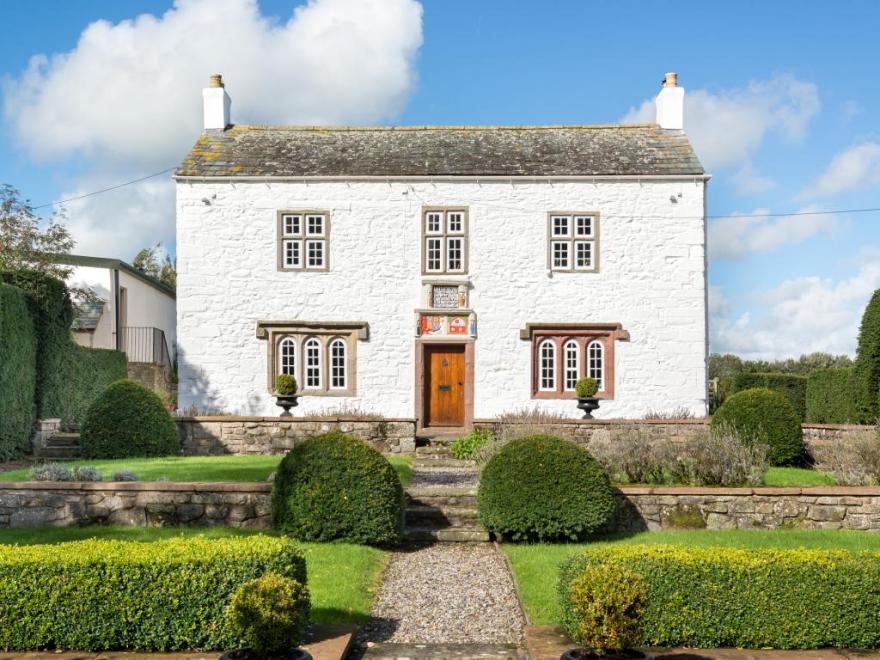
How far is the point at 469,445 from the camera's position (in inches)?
811

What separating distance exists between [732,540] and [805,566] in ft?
11.0

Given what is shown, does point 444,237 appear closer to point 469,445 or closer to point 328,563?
point 469,445

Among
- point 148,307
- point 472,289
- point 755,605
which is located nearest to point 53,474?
point 755,605

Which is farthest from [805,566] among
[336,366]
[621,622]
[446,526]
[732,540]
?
[336,366]

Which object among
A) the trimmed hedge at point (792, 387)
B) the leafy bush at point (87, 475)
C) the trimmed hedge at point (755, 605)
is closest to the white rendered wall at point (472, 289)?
the trimmed hedge at point (792, 387)

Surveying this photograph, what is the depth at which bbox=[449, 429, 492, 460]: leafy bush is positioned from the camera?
796 inches

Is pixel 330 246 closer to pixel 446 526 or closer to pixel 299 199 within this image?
pixel 299 199

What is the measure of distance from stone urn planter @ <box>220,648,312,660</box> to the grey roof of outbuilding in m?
18.8

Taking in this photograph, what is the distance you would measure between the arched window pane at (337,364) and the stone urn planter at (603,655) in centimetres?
1791

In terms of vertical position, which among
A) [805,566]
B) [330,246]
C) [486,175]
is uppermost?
[486,175]

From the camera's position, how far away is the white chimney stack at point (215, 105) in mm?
26516

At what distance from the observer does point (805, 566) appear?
298 inches

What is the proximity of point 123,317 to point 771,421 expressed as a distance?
23.3 meters

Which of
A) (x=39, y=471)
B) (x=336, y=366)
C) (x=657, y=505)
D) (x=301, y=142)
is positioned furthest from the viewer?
(x=301, y=142)
